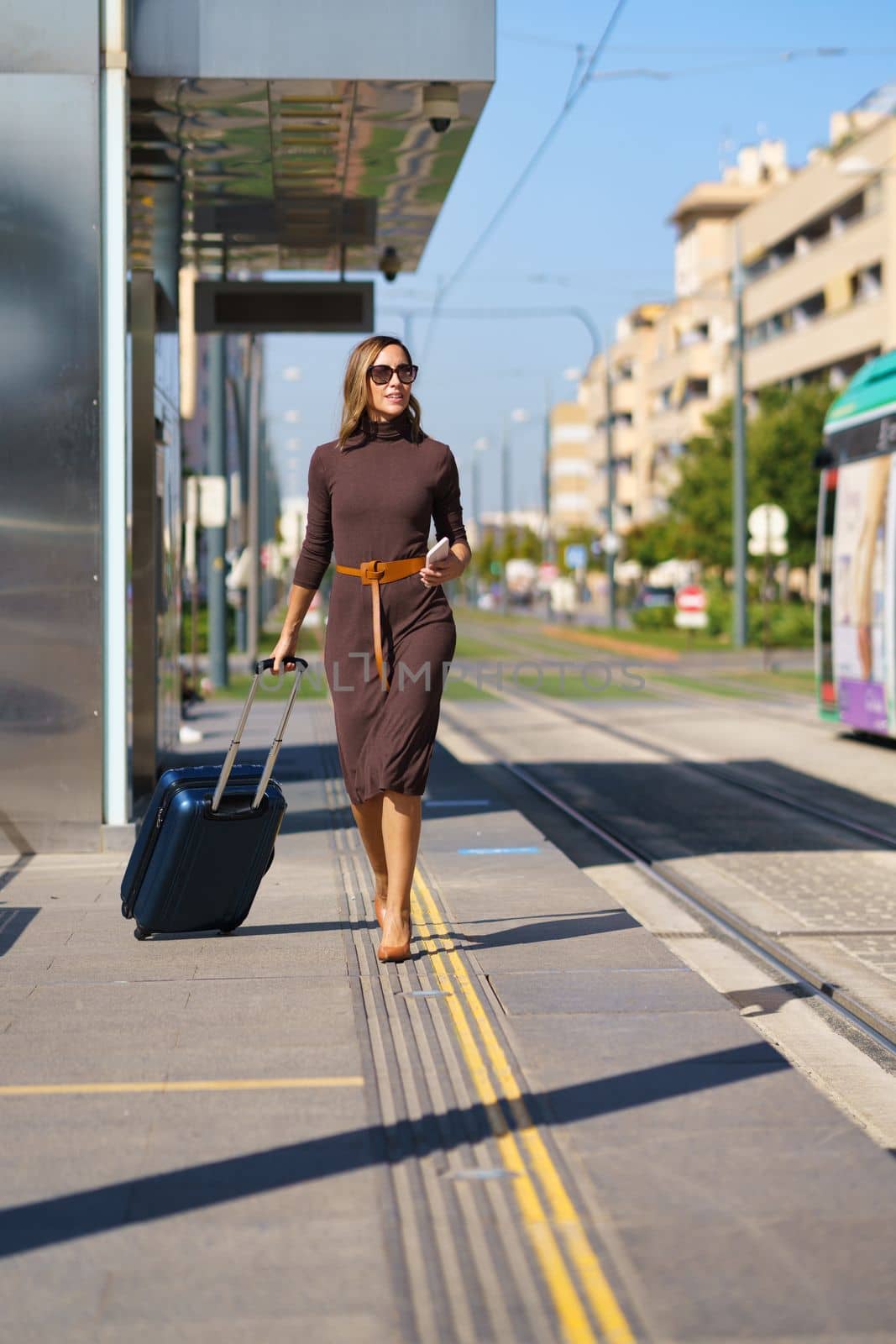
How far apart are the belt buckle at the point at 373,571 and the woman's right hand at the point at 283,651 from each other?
311mm

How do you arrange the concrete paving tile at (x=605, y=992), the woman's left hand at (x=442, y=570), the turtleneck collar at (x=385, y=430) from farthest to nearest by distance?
the turtleneck collar at (x=385, y=430)
the woman's left hand at (x=442, y=570)
the concrete paving tile at (x=605, y=992)

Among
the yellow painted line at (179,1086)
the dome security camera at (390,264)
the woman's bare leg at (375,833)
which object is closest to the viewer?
the yellow painted line at (179,1086)

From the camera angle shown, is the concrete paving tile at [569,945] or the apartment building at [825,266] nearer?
the concrete paving tile at [569,945]

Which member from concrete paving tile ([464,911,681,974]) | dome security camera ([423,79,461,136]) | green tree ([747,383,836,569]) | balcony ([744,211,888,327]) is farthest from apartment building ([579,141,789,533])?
concrete paving tile ([464,911,681,974])

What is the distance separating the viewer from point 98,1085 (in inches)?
209

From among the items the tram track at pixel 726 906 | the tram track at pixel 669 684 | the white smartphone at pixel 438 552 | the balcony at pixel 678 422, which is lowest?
the tram track at pixel 669 684

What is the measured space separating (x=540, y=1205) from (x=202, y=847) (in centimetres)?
319

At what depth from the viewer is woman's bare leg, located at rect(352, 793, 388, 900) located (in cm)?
704

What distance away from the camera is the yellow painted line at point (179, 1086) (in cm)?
526

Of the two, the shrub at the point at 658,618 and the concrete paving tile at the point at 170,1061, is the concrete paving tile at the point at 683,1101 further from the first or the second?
the shrub at the point at 658,618

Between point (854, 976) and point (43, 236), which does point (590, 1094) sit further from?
point (43, 236)

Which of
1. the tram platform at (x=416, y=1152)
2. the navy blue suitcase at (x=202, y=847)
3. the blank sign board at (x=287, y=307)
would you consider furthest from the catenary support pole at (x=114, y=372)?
the blank sign board at (x=287, y=307)

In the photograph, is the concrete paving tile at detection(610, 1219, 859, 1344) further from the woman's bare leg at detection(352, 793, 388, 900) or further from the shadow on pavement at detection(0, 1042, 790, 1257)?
the woman's bare leg at detection(352, 793, 388, 900)

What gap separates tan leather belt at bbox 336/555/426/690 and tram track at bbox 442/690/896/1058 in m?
2.10
